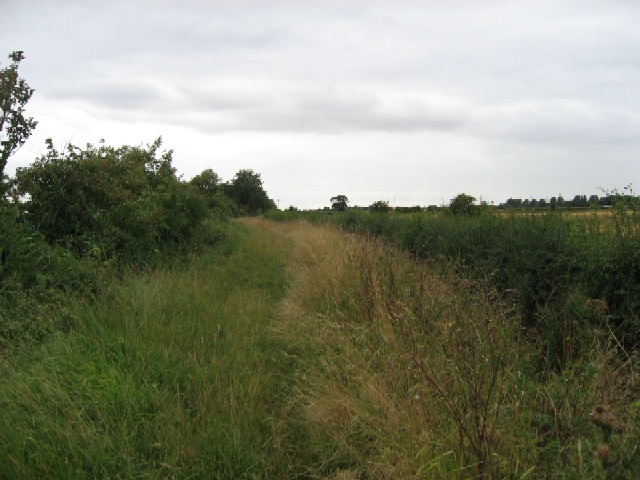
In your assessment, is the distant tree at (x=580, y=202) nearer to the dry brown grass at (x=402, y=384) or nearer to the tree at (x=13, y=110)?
the dry brown grass at (x=402, y=384)

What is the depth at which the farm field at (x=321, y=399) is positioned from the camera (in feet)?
7.90

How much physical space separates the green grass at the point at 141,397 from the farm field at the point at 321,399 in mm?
14

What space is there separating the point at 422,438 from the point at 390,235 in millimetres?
10579

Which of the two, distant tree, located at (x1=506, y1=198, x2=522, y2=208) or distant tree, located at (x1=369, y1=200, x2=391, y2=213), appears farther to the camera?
distant tree, located at (x1=369, y1=200, x2=391, y2=213)

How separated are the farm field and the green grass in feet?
0.05

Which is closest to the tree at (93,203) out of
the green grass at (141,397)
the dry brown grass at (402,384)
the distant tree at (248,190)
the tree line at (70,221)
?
the tree line at (70,221)

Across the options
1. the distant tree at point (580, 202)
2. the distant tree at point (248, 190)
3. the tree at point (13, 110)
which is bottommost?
the distant tree at point (580, 202)

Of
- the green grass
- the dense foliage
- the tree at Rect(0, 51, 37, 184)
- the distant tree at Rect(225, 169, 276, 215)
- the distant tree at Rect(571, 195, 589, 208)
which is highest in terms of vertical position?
the distant tree at Rect(225, 169, 276, 215)

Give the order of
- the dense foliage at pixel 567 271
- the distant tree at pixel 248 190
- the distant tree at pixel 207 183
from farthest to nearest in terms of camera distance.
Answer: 1. the distant tree at pixel 248 190
2. the distant tree at pixel 207 183
3. the dense foliage at pixel 567 271

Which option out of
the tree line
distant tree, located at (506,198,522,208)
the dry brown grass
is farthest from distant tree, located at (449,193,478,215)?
the tree line

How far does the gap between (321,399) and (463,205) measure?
9338mm

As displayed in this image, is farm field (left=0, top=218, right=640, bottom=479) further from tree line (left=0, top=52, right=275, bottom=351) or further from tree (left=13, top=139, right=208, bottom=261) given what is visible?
tree (left=13, top=139, right=208, bottom=261)

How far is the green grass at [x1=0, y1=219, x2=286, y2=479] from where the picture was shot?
290 cm

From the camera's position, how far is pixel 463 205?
11.7 metres
